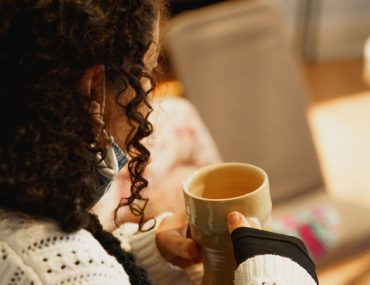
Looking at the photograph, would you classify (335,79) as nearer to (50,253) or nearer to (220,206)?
(220,206)

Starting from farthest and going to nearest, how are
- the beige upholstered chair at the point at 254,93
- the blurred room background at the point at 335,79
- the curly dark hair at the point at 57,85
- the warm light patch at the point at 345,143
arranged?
the blurred room background at the point at 335,79 < the warm light patch at the point at 345,143 < the beige upholstered chair at the point at 254,93 < the curly dark hair at the point at 57,85

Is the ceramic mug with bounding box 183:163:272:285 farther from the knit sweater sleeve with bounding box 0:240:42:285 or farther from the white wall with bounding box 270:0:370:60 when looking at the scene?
the white wall with bounding box 270:0:370:60

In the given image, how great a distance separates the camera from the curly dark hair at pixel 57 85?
58 cm

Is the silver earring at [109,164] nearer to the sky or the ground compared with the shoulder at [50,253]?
nearer to the sky

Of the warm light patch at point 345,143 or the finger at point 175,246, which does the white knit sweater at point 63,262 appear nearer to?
the finger at point 175,246

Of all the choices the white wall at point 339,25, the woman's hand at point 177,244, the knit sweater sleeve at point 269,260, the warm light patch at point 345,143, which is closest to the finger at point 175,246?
the woman's hand at point 177,244

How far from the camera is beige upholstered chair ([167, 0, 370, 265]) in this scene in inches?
62.0

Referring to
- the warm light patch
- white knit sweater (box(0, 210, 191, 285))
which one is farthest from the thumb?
the warm light patch

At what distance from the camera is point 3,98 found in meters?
0.59

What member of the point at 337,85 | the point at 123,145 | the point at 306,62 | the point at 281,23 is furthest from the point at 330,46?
the point at 123,145

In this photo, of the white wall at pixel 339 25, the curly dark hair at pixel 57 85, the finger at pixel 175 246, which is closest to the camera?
the curly dark hair at pixel 57 85

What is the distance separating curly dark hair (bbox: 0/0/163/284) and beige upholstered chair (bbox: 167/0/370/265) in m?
0.94

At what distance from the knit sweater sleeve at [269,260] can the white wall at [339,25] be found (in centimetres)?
278

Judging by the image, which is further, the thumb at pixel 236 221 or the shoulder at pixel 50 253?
the thumb at pixel 236 221
